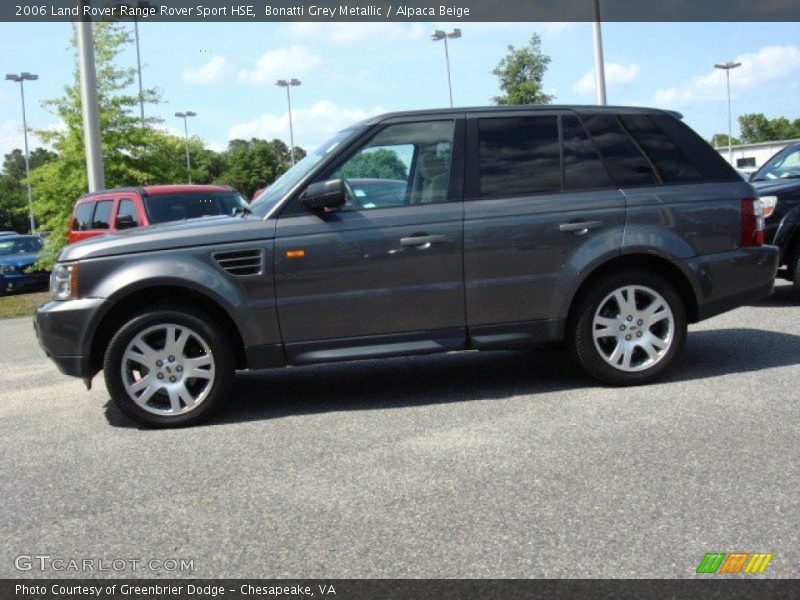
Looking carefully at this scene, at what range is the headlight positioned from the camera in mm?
5391

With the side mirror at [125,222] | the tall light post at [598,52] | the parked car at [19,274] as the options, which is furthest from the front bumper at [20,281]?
the tall light post at [598,52]

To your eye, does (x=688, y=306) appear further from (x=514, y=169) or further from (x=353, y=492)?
(x=353, y=492)

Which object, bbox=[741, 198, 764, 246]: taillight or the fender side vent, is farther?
bbox=[741, 198, 764, 246]: taillight

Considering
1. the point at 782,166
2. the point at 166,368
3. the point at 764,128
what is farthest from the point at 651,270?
the point at 764,128

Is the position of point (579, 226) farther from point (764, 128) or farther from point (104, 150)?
point (764, 128)

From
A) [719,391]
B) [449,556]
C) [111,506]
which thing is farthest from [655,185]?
[111,506]

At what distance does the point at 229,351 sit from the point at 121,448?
2.88ft

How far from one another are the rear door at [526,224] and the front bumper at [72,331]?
92.3 inches

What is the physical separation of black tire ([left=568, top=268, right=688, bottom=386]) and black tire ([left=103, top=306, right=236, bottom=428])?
7.54 feet

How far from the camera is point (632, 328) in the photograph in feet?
19.1

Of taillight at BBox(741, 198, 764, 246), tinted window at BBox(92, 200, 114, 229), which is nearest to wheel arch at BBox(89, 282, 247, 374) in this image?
taillight at BBox(741, 198, 764, 246)

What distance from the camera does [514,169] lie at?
577cm

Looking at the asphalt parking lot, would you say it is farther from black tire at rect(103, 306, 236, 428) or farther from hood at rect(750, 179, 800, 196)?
hood at rect(750, 179, 800, 196)

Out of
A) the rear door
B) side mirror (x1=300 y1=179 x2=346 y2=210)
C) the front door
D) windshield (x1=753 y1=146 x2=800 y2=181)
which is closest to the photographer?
side mirror (x1=300 y1=179 x2=346 y2=210)
